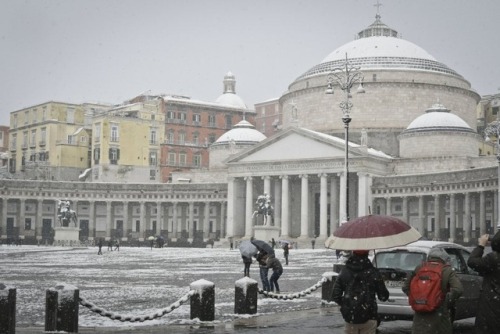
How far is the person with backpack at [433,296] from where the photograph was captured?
35.2 feet

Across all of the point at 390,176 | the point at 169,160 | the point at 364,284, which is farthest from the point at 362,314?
the point at 169,160

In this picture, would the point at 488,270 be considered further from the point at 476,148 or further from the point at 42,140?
the point at 42,140

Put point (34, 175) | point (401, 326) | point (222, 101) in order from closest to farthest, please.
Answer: point (401, 326) < point (34, 175) < point (222, 101)

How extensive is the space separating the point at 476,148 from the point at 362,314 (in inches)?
3208

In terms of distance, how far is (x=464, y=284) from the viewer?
1677cm

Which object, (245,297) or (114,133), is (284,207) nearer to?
(114,133)

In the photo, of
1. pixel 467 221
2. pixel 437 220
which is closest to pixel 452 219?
pixel 437 220

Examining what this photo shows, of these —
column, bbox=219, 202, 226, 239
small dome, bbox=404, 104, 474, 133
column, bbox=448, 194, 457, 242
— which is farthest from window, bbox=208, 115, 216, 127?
column, bbox=448, 194, 457, 242

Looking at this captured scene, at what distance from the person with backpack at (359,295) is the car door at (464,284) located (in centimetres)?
568

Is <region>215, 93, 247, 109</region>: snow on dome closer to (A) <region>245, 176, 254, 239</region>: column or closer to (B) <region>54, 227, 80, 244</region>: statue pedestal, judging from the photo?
(A) <region>245, 176, 254, 239</region>: column

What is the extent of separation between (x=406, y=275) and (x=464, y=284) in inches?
50.8

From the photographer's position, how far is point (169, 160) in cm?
11262

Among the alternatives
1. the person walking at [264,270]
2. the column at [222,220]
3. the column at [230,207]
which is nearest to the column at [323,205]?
the column at [230,207]

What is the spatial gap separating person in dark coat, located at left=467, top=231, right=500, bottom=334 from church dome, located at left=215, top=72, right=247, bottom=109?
11756 cm
